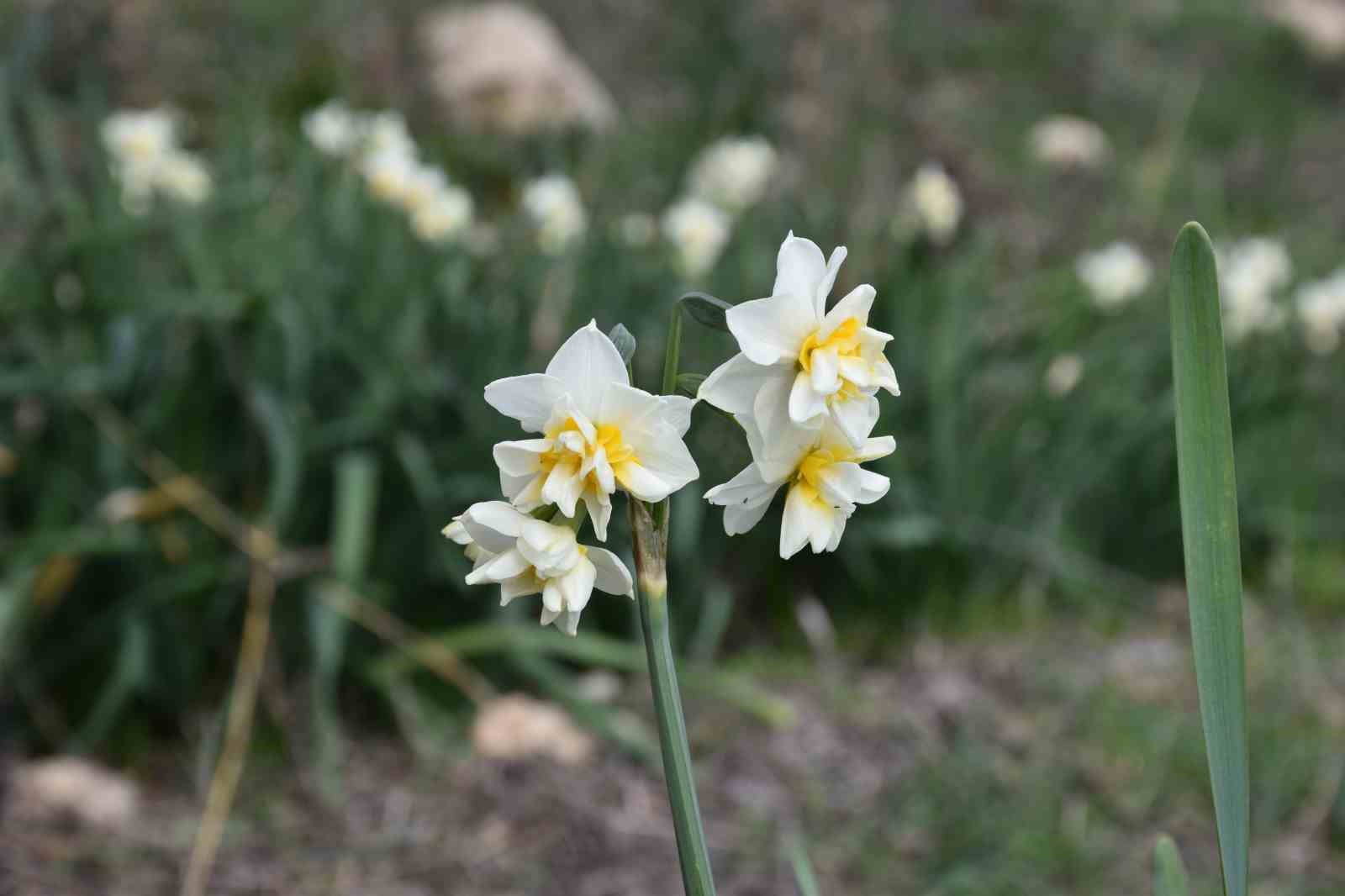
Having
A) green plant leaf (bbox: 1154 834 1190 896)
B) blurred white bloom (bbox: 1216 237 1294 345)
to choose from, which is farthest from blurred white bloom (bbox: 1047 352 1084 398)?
green plant leaf (bbox: 1154 834 1190 896)

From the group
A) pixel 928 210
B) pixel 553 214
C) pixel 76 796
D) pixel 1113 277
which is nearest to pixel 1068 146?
pixel 1113 277

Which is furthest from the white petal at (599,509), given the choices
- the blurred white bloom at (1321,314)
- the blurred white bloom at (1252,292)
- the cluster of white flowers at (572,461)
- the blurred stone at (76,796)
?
the blurred white bloom at (1321,314)

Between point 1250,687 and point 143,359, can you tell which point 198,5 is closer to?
point 143,359

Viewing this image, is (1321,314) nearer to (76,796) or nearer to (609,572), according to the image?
(76,796)

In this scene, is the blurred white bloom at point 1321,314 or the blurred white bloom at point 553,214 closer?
the blurred white bloom at point 553,214

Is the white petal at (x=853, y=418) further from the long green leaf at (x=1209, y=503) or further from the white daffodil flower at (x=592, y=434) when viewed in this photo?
the long green leaf at (x=1209, y=503)
